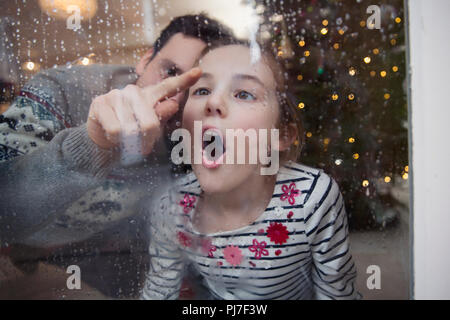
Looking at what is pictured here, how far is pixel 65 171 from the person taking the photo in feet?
3.48

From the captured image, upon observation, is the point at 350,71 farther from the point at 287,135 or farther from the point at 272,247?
the point at 272,247

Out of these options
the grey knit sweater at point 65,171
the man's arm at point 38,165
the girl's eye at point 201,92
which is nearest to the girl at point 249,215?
the girl's eye at point 201,92

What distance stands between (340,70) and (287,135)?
243mm

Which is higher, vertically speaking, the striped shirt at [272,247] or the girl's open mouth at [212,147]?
the girl's open mouth at [212,147]

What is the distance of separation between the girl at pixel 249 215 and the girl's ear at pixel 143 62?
0.54 ft

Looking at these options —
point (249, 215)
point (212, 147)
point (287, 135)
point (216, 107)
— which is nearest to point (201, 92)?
point (216, 107)

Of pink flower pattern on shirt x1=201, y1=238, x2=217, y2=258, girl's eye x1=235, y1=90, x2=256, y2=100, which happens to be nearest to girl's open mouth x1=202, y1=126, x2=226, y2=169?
girl's eye x1=235, y1=90, x2=256, y2=100

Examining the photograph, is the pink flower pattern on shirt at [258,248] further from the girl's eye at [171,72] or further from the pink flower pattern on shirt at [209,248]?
the girl's eye at [171,72]

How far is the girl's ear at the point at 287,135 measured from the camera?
99cm

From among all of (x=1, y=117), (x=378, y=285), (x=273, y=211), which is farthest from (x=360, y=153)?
Result: (x=1, y=117)

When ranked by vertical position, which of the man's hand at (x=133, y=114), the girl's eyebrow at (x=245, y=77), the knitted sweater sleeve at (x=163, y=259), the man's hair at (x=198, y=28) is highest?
the man's hair at (x=198, y=28)

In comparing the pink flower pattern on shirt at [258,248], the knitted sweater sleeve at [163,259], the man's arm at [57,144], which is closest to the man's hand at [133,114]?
the man's arm at [57,144]
